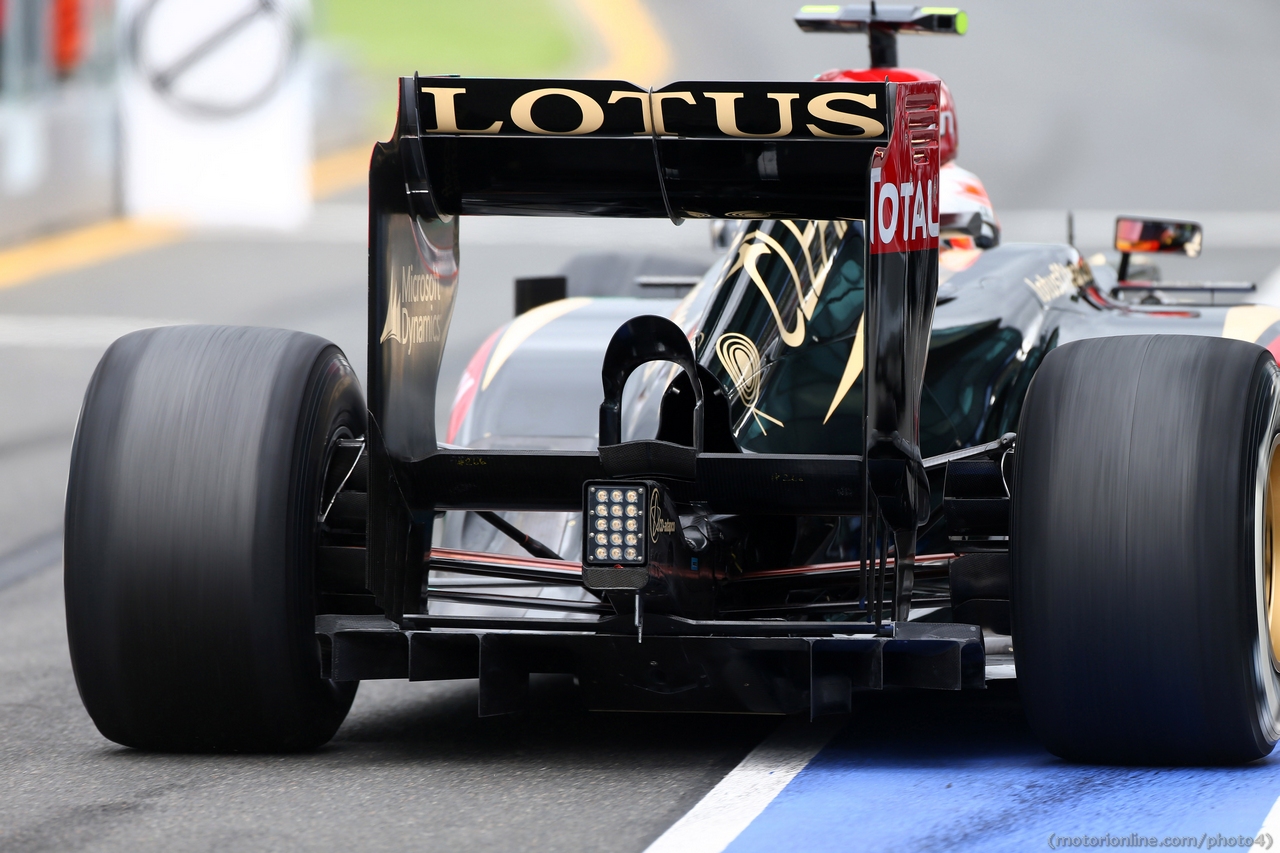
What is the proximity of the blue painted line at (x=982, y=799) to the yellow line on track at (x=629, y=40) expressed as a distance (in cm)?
1753

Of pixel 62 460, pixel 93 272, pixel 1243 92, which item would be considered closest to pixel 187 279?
pixel 93 272

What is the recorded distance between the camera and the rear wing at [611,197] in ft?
14.0

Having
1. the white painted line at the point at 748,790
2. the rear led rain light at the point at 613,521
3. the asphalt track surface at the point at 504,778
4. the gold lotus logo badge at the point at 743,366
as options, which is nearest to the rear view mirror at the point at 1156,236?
the asphalt track surface at the point at 504,778

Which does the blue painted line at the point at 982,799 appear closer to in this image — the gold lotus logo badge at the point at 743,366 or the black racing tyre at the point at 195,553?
the gold lotus logo badge at the point at 743,366

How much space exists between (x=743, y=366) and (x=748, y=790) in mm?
1453

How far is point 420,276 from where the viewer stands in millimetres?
4676

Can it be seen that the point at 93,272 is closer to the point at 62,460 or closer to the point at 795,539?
the point at 62,460

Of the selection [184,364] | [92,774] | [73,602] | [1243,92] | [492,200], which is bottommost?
[92,774]

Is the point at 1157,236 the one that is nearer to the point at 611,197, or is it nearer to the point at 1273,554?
the point at 1273,554

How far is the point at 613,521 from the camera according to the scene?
431cm

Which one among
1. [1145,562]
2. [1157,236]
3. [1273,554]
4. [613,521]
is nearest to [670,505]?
[613,521]

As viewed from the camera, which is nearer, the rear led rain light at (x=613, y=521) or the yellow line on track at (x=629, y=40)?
the rear led rain light at (x=613, y=521)

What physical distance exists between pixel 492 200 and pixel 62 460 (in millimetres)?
6867

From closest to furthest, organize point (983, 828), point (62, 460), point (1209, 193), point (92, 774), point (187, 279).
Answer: point (983, 828), point (92, 774), point (62, 460), point (187, 279), point (1209, 193)
